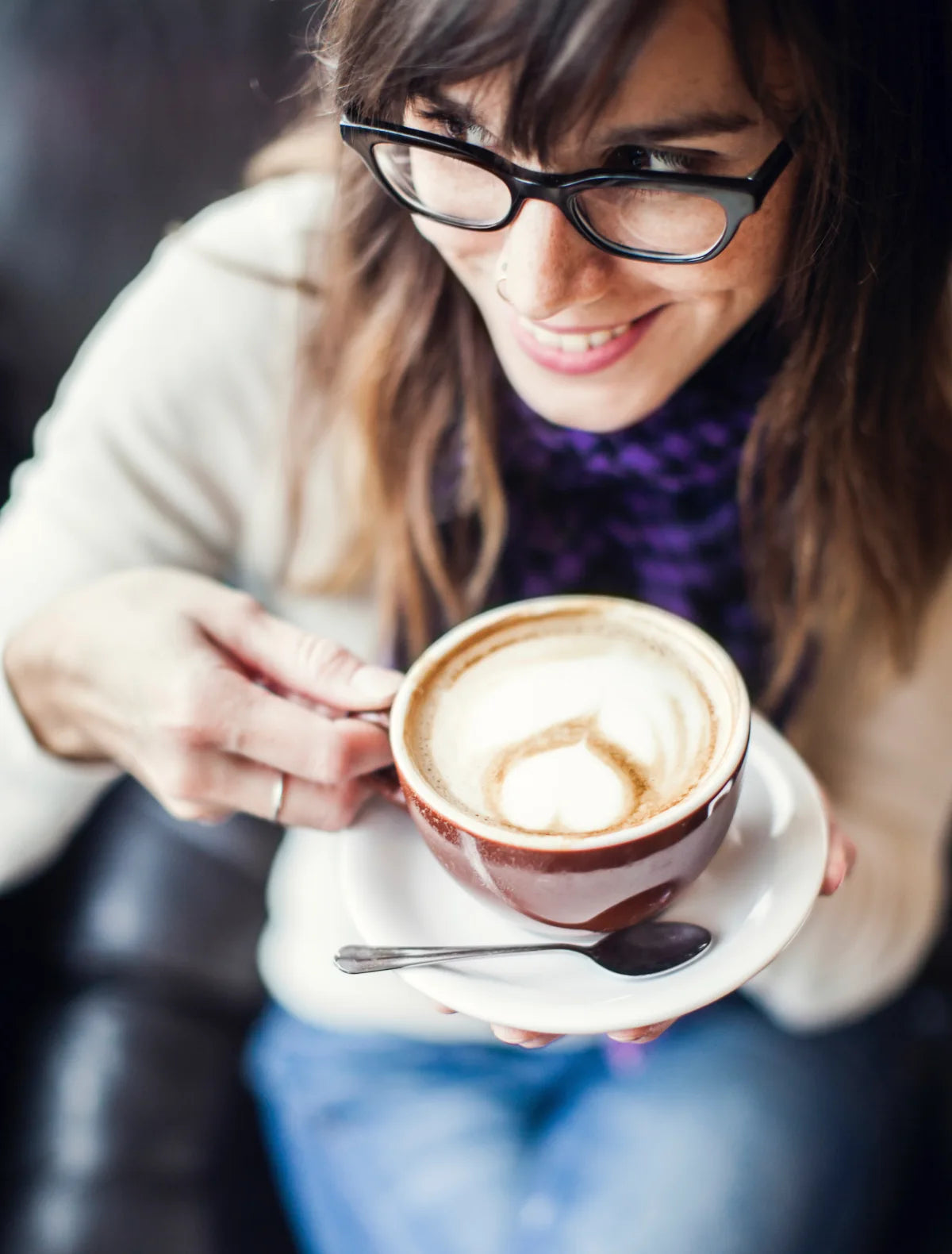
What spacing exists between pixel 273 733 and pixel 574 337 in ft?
1.02

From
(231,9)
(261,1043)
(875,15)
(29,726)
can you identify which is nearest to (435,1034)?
(261,1043)

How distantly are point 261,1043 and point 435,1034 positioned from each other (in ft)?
0.66

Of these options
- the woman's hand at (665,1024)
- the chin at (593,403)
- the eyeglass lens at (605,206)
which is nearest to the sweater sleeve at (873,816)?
the woman's hand at (665,1024)

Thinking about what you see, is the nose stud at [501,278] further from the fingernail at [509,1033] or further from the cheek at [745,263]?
the fingernail at [509,1033]

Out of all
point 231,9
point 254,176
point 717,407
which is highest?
point 231,9

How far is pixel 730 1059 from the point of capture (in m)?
1.01

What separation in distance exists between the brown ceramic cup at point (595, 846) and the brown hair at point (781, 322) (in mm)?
243

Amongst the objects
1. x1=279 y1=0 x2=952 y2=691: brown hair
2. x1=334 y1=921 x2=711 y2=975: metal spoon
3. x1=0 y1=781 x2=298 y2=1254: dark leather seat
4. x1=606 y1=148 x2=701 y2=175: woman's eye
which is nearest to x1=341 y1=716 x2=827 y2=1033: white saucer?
x1=334 y1=921 x2=711 y2=975: metal spoon

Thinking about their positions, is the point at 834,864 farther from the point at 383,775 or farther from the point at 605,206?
the point at 605,206

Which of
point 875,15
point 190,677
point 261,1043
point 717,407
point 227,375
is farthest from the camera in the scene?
point 261,1043

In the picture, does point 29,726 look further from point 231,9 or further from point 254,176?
point 231,9

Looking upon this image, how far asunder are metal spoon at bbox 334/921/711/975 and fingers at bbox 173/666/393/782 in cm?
10

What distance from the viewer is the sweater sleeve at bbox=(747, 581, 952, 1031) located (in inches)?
38.0

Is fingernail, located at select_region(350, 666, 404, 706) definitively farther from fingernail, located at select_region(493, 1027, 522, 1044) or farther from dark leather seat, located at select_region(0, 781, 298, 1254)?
dark leather seat, located at select_region(0, 781, 298, 1254)
